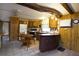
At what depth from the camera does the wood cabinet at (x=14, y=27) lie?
8.86 feet

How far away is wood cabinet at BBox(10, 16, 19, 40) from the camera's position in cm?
270

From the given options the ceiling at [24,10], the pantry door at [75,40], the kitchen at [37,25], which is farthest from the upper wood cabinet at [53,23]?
the pantry door at [75,40]

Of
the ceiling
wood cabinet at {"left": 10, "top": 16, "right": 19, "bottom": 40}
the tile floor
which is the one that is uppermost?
the ceiling

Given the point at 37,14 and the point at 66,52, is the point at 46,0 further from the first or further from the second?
the point at 66,52

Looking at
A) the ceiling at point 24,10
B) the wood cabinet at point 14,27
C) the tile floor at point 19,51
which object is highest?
the ceiling at point 24,10

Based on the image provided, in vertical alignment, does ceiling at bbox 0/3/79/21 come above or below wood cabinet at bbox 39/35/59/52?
above

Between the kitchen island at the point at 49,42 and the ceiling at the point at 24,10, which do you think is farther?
the kitchen island at the point at 49,42

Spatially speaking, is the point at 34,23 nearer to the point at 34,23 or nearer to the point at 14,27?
the point at 34,23

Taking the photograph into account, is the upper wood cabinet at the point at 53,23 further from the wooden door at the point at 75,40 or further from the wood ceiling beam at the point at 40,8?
the wooden door at the point at 75,40

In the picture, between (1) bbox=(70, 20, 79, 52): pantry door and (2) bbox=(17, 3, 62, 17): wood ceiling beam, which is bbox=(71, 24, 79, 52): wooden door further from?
(2) bbox=(17, 3, 62, 17): wood ceiling beam

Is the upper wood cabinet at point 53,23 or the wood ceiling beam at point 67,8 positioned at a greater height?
the wood ceiling beam at point 67,8

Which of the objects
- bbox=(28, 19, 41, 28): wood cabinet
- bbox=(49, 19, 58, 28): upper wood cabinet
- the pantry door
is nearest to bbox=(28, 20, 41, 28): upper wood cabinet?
bbox=(28, 19, 41, 28): wood cabinet

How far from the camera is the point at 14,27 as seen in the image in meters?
2.72

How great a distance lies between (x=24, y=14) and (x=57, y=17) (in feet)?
2.11
